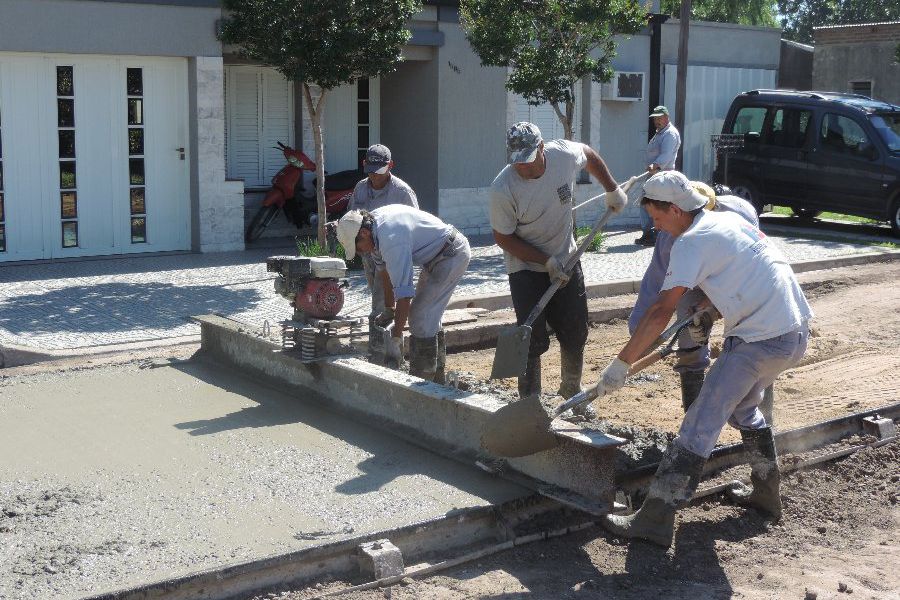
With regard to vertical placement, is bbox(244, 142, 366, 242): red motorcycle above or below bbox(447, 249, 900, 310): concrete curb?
above

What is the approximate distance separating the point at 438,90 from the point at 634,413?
29.0 ft

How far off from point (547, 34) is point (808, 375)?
22.2 ft

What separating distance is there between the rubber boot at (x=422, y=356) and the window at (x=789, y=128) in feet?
36.8

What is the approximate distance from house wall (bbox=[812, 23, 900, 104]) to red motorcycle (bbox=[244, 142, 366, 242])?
14338 mm

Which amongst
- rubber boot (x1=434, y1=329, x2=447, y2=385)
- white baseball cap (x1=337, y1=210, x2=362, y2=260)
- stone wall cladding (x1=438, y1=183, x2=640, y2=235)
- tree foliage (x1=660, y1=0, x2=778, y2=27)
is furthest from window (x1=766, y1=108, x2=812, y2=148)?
tree foliage (x1=660, y1=0, x2=778, y2=27)

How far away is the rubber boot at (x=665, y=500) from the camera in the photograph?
5.24 meters

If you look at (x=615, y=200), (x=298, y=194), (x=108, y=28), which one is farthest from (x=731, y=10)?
(x=615, y=200)

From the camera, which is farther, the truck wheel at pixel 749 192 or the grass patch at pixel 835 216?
the grass patch at pixel 835 216

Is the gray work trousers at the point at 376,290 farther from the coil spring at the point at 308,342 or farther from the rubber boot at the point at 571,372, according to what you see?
the rubber boot at the point at 571,372

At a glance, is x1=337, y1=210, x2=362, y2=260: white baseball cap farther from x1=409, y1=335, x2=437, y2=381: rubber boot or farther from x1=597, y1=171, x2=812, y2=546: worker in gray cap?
x1=597, y1=171, x2=812, y2=546: worker in gray cap

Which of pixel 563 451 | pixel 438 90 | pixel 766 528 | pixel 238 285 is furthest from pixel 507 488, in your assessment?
pixel 438 90

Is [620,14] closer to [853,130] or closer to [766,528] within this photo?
[853,130]

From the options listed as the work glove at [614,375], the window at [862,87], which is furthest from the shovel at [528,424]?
the window at [862,87]

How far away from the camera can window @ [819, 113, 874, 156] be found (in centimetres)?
1619
